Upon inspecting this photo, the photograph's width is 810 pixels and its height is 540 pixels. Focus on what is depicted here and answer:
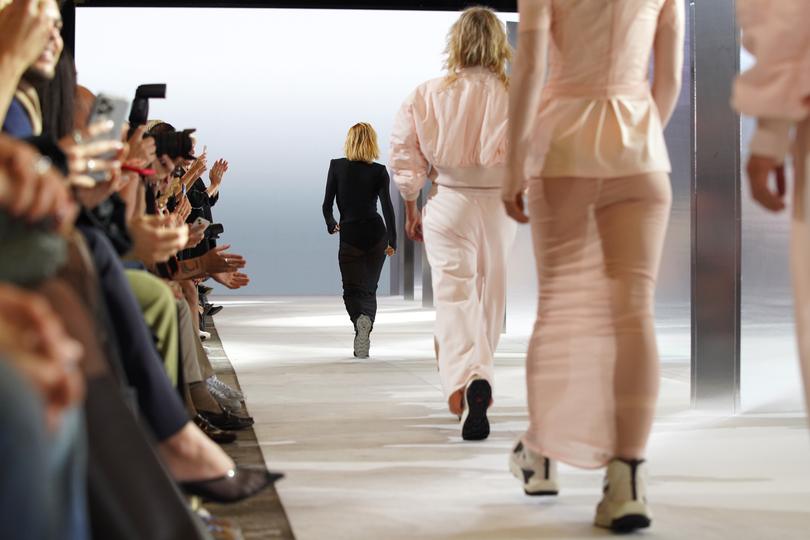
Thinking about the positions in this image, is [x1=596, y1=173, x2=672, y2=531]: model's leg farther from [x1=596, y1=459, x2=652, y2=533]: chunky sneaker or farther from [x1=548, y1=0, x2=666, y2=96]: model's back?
[x1=548, y1=0, x2=666, y2=96]: model's back

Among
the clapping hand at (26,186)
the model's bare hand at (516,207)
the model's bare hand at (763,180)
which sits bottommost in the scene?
the model's bare hand at (516,207)

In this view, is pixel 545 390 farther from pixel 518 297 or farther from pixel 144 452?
pixel 518 297

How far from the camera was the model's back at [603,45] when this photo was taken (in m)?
2.56

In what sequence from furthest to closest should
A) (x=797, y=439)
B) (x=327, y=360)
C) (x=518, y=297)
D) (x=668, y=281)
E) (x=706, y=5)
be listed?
(x=518, y=297) < (x=327, y=360) < (x=668, y=281) < (x=706, y=5) < (x=797, y=439)

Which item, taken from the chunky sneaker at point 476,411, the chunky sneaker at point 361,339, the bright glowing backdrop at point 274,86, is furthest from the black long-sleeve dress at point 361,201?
the bright glowing backdrop at point 274,86

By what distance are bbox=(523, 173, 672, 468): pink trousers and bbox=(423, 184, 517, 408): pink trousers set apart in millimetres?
1159

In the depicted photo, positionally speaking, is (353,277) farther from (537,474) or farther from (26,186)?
(26,186)

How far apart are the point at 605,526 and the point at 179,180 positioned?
124 inches

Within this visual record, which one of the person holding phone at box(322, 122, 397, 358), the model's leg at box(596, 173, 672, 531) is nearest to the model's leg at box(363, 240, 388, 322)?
the person holding phone at box(322, 122, 397, 358)

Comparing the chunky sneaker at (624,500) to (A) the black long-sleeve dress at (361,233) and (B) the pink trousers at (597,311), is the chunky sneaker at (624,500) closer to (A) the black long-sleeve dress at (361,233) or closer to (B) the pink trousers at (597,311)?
(B) the pink trousers at (597,311)

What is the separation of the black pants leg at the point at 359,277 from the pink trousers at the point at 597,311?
13.3ft

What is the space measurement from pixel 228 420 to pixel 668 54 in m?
1.83

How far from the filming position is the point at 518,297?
25.7 feet

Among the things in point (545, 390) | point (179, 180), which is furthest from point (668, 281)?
point (545, 390)
